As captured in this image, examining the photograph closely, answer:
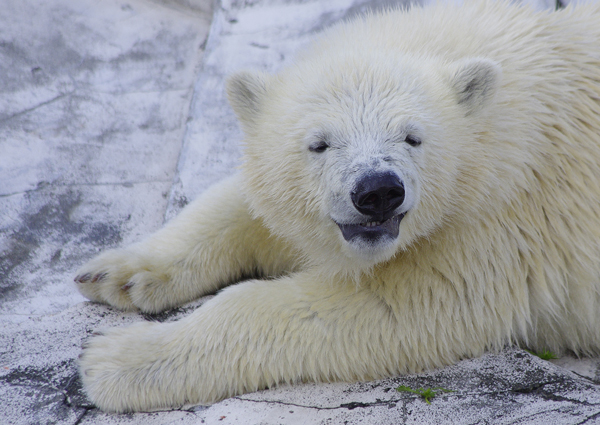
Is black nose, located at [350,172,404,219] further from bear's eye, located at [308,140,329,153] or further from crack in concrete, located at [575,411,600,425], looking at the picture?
crack in concrete, located at [575,411,600,425]

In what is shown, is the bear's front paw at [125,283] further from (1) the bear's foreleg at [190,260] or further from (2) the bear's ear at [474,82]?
(2) the bear's ear at [474,82]

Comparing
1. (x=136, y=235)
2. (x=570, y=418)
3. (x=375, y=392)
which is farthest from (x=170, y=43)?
(x=570, y=418)

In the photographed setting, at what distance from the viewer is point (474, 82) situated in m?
2.18

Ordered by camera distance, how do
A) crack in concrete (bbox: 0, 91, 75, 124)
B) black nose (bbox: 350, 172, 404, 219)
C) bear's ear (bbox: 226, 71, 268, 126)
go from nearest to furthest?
black nose (bbox: 350, 172, 404, 219) → bear's ear (bbox: 226, 71, 268, 126) → crack in concrete (bbox: 0, 91, 75, 124)

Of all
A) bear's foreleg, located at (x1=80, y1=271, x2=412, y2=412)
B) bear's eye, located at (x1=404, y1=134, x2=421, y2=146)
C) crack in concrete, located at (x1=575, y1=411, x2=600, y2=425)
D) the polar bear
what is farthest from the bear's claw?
crack in concrete, located at (x1=575, y1=411, x2=600, y2=425)

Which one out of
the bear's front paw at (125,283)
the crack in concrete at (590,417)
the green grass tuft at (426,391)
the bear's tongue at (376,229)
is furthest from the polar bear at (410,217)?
the crack in concrete at (590,417)

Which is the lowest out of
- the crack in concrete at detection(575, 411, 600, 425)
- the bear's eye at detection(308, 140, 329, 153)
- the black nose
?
the crack in concrete at detection(575, 411, 600, 425)

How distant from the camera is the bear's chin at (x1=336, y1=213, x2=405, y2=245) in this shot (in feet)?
6.77

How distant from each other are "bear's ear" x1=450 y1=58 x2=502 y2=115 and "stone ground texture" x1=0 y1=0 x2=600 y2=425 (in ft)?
3.47

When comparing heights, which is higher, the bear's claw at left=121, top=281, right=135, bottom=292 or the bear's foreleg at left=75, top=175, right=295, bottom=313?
the bear's foreleg at left=75, top=175, right=295, bottom=313

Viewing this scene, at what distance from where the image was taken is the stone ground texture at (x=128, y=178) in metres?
2.19

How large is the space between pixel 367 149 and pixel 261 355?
3.04 ft

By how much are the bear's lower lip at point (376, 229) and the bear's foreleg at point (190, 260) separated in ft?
2.50

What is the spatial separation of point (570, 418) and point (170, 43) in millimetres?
4612
